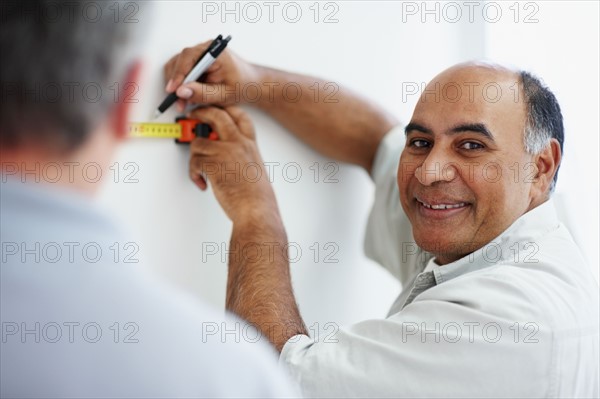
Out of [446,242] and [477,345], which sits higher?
[446,242]

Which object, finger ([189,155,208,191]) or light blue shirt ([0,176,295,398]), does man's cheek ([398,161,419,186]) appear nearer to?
finger ([189,155,208,191])

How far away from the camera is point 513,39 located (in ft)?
6.16

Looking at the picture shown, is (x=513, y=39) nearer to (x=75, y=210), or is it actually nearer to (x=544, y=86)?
(x=544, y=86)

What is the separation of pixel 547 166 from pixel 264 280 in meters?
0.60

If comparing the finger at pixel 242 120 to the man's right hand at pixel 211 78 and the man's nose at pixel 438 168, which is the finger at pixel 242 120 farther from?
the man's nose at pixel 438 168

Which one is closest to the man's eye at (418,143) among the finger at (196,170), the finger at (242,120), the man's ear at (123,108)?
the finger at (242,120)

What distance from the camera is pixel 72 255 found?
56 centimetres

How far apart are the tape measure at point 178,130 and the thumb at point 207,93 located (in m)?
0.05

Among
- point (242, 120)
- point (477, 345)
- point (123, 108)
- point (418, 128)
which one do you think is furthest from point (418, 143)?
point (123, 108)

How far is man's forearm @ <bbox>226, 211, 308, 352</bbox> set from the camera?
4.64ft

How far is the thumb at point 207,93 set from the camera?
4.78 ft

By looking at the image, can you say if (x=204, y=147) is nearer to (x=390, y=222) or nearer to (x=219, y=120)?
(x=219, y=120)

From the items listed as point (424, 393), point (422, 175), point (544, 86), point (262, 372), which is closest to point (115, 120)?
point (262, 372)

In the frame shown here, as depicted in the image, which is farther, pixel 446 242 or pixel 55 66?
pixel 446 242
